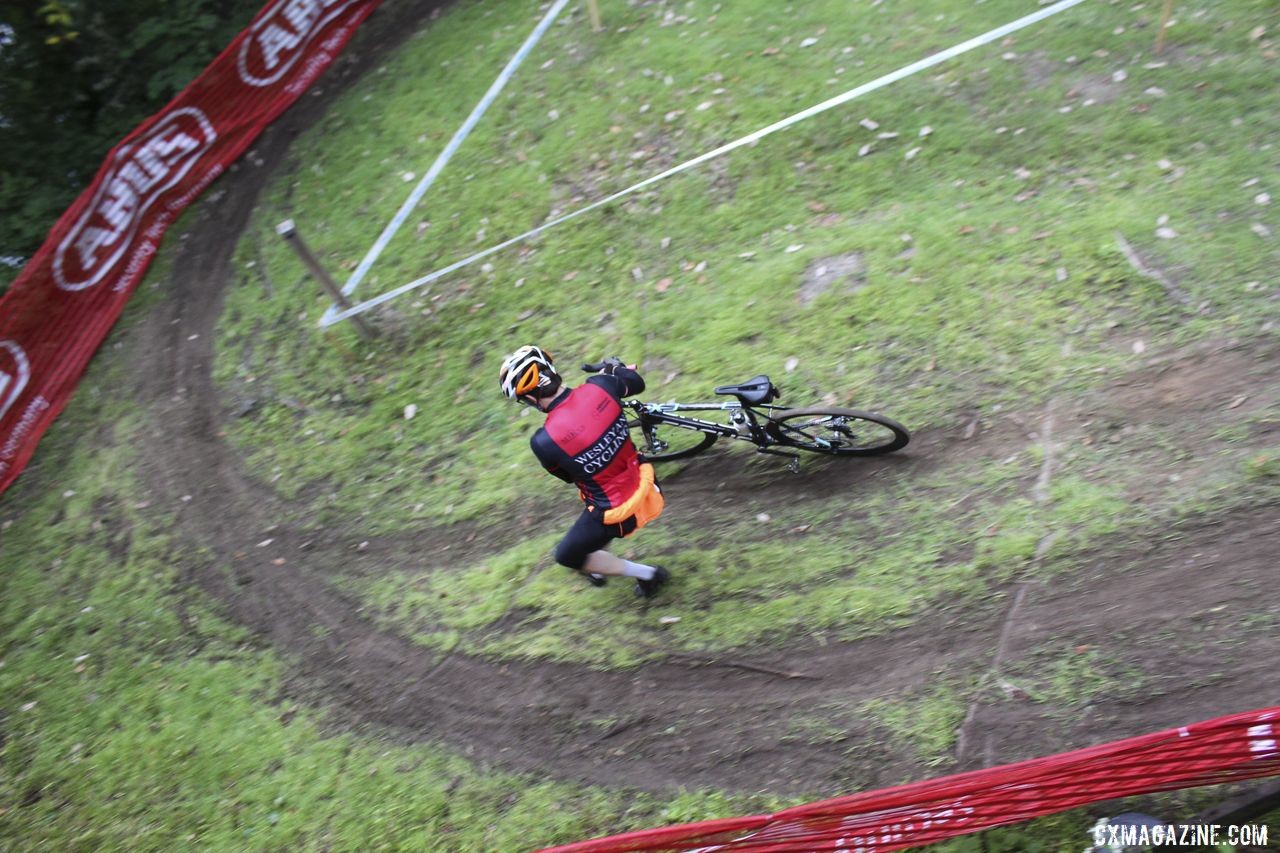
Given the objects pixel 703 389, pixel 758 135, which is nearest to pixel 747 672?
pixel 703 389

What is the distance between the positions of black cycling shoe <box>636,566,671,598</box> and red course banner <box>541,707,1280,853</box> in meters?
2.20

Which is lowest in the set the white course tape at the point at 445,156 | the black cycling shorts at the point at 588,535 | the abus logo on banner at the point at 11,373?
the black cycling shorts at the point at 588,535

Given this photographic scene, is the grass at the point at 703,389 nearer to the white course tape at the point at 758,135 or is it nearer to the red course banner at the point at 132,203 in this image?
the white course tape at the point at 758,135

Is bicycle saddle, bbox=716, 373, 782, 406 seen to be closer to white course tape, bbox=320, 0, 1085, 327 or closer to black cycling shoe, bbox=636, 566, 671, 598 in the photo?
black cycling shoe, bbox=636, 566, 671, 598

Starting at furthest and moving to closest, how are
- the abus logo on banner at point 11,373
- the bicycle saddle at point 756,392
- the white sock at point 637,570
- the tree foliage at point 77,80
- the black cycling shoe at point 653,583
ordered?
1. the tree foliage at point 77,80
2. the abus logo on banner at point 11,373
3. the black cycling shoe at point 653,583
4. the white sock at point 637,570
5. the bicycle saddle at point 756,392

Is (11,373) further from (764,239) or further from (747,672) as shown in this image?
(747,672)

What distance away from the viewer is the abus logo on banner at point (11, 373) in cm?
973

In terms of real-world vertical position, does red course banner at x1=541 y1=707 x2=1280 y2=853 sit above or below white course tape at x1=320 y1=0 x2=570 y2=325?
below

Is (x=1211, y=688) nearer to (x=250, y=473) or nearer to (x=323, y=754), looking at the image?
(x=323, y=754)

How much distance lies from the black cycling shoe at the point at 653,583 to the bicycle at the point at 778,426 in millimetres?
1104

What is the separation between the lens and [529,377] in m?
5.84

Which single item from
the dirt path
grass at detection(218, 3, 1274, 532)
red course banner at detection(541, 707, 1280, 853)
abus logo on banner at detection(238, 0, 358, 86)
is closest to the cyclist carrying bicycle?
the dirt path

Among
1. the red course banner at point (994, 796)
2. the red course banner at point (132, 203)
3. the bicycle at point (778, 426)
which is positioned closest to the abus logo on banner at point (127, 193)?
the red course banner at point (132, 203)

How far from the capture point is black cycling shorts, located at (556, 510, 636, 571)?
6.07m
